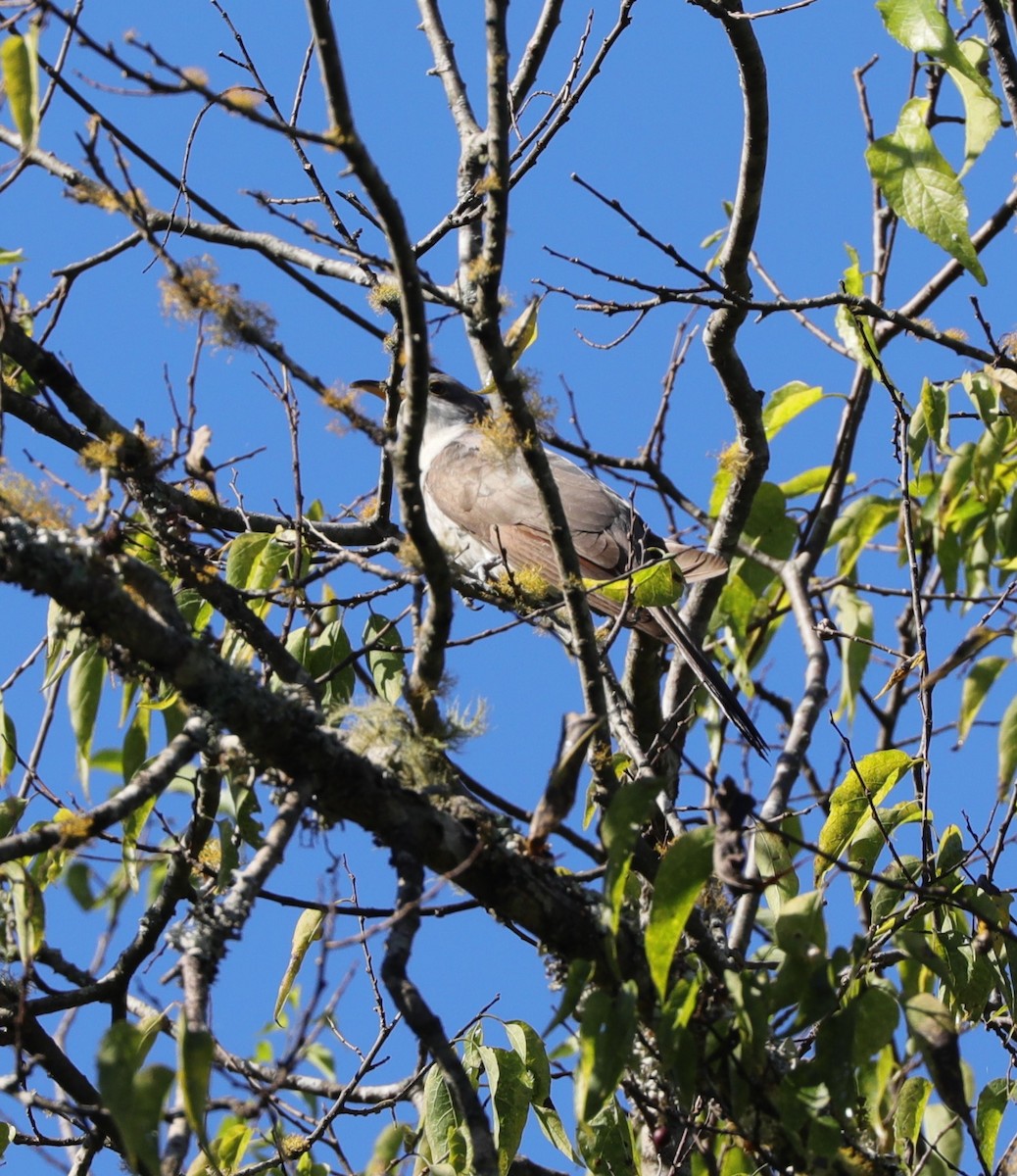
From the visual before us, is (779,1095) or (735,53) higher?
(735,53)

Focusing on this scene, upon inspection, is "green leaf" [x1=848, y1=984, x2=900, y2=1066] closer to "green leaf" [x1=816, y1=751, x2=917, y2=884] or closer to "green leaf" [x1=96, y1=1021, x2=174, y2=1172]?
"green leaf" [x1=816, y1=751, x2=917, y2=884]

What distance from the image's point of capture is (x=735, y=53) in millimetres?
3414

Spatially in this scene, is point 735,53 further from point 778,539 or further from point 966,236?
point 778,539

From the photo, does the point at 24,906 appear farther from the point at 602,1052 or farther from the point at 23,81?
the point at 23,81

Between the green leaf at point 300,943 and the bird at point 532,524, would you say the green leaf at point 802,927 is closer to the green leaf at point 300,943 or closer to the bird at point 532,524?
the green leaf at point 300,943

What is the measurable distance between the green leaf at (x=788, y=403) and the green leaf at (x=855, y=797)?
4.77ft

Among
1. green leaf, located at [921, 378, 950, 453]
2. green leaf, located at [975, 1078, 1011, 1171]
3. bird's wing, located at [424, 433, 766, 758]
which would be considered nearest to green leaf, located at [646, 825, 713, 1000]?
green leaf, located at [975, 1078, 1011, 1171]

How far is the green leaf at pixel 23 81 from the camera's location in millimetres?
1842

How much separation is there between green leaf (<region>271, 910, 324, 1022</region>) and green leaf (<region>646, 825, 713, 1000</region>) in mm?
1339

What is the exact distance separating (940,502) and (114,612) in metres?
2.77

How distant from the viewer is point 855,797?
2.86 m

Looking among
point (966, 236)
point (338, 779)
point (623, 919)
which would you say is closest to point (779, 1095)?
point (623, 919)

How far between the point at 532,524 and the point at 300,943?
286 centimetres

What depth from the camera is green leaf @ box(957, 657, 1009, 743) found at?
11.4 ft
